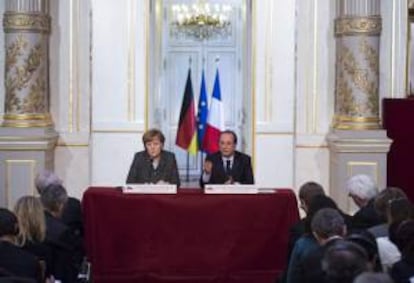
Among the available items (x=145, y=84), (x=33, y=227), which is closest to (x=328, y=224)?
(x=33, y=227)

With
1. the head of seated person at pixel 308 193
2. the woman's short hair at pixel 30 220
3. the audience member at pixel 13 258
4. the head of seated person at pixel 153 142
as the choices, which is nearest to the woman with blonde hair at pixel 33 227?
the woman's short hair at pixel 30 220

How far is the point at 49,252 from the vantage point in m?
6.14

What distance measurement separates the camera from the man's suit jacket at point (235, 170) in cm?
884

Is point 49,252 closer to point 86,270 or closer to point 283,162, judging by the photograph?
point 86,270

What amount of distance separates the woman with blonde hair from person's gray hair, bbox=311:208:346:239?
180 centimetres

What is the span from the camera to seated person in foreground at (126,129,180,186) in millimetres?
8766

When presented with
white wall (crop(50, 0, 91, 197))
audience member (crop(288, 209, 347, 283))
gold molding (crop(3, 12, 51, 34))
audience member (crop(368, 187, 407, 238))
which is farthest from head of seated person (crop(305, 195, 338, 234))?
white wall (crop(50, 0, 91, 197))

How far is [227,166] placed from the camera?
8.89 m

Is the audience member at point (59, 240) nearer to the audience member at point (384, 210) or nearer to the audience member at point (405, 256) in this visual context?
the audience member at point (384, 210)

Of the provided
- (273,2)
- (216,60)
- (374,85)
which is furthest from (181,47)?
(374,85)

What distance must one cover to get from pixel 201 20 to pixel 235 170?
25.2ft

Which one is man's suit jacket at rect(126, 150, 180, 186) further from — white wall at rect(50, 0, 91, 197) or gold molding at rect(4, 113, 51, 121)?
white wall at rect(50, 0, 91, 197)

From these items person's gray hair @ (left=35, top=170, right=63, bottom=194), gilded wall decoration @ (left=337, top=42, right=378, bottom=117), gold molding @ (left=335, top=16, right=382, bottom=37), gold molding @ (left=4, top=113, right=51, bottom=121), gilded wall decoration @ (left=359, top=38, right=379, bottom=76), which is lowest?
person's gray hair @ (left=35, top=170, right=63, bottom=194)

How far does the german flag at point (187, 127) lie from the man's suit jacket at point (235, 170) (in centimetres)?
614
